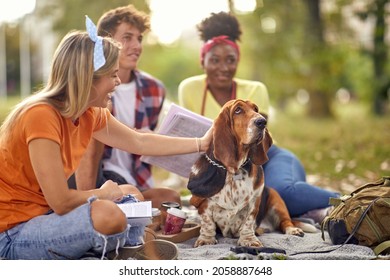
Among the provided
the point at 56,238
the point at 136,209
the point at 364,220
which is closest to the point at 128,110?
the point at 136,209

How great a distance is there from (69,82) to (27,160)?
15.0 inches

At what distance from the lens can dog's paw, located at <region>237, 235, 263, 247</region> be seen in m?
3.14

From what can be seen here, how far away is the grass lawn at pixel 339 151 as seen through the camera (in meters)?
5.51

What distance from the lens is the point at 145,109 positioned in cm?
415

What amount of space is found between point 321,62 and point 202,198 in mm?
8057

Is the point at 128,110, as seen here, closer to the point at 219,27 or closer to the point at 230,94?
the point at 230,94

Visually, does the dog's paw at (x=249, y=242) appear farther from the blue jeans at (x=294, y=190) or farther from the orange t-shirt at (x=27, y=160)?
the orange t-shirt at (x=27, y=160)

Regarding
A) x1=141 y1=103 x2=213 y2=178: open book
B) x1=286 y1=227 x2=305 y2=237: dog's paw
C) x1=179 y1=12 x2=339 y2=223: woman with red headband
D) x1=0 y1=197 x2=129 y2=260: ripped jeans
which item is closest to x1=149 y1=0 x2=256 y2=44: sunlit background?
x1=179 y1=12 x2=339 y2=223: woman with red headband

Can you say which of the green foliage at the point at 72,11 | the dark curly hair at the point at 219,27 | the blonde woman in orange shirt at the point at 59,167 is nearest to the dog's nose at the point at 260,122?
the blonde woman in orange shirt at the point at 59,167

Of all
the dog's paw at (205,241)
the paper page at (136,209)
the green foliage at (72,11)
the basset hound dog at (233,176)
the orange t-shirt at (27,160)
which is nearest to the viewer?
the orange t-shirt at (27,160)

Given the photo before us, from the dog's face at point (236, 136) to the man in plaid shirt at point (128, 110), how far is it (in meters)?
0.86

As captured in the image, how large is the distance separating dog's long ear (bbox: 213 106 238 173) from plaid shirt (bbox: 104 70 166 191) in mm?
1033

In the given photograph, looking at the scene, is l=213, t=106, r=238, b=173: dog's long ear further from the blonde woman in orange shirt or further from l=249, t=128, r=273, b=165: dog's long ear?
the blonde woman in orange shirt

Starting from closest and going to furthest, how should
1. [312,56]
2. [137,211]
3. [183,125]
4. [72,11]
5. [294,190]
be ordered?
[137,211]
[183,125]
[294,190]
[312,56]
[72,11]
